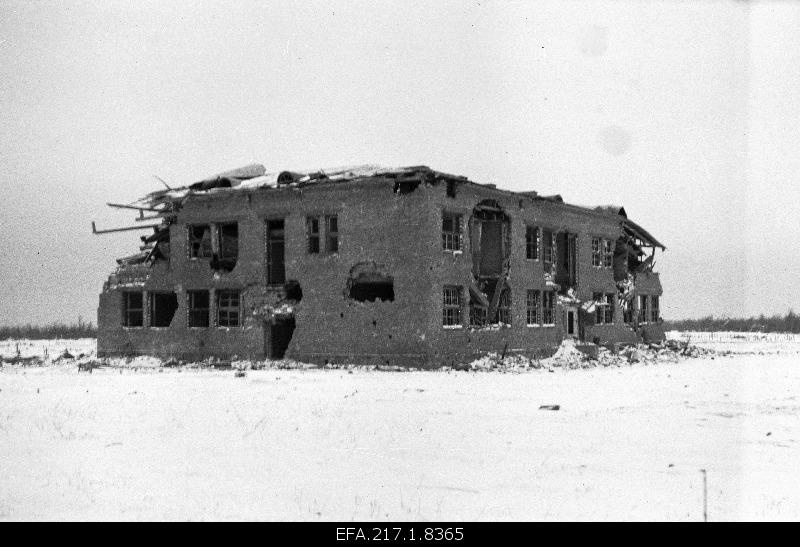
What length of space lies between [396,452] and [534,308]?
25851 mm

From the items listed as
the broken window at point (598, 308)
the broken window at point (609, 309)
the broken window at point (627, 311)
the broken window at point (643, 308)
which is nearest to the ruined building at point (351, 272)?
the broken window at point (598, 308)

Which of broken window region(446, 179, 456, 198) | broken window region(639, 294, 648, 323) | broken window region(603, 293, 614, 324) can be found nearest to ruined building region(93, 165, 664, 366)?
broken window region(446, 179, 456, 198)

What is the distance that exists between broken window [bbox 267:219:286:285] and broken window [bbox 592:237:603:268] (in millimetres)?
15883

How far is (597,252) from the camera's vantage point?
4503 cm

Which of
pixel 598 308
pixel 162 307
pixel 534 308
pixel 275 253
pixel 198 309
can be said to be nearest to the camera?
pixel 275 253

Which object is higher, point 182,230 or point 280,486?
point 182,230

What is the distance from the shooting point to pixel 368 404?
2030cm

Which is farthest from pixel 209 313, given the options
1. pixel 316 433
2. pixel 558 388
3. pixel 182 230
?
pixel 316 433

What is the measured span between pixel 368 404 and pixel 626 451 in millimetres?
7508

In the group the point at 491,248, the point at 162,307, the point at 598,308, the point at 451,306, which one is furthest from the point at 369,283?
the point at 598,308

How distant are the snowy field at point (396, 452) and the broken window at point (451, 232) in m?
9.66

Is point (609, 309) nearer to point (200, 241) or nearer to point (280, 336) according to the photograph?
point (280, 336)
